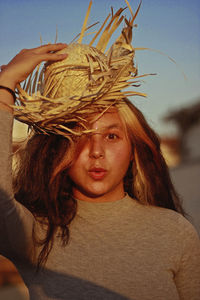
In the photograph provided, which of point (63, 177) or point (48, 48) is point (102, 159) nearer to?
point (63, 177)

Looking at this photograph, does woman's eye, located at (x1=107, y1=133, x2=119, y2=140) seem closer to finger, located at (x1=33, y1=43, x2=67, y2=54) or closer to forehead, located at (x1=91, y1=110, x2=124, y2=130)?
forehead, located at (x1=91, y1=110, x2=124, y2=130)

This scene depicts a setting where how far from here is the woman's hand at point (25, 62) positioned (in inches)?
67.5

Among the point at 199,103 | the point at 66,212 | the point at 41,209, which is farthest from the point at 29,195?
the point at 199,103

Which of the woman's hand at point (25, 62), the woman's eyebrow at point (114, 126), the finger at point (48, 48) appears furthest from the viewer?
the woman's eyebrow at point (114, 126)

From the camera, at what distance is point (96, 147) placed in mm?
1930

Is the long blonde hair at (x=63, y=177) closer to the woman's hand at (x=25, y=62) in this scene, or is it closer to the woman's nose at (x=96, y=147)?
the woman's nose at (x=96, y=147)

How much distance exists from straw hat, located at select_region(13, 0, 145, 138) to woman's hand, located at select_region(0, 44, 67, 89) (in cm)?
4

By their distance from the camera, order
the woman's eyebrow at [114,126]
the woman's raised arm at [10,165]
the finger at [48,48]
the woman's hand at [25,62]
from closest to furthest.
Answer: the woman's raised arm at [10,165], the woman's hand at [25,62], the finger at [48,48], the woman's eyebrow at [114,126]

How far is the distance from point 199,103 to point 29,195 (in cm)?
2826

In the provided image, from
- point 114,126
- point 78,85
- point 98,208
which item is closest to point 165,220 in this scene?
point 98,208

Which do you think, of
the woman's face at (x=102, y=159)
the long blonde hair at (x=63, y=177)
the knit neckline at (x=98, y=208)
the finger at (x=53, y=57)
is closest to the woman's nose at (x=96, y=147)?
the woman's face at (x=102, y=159)

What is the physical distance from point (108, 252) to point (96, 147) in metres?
0.54

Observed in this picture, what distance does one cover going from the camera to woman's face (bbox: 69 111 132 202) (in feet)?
6.36

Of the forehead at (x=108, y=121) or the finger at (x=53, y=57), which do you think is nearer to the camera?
the finger at (x=53, y=57)
